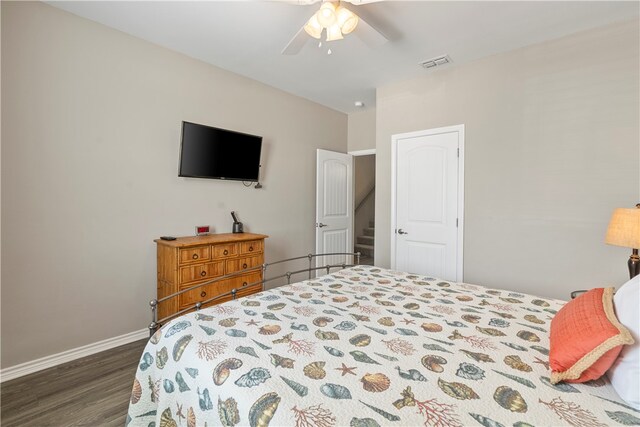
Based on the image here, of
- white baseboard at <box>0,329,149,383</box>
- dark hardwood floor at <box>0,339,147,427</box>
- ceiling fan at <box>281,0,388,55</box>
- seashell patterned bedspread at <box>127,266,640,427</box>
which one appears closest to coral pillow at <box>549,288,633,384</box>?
seashell patterned bedspread at <box>127,266,640,427</box>

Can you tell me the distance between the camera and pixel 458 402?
0.90 m

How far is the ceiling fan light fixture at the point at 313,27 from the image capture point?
6.68 feet

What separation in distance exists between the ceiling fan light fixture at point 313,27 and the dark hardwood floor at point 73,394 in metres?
2.75

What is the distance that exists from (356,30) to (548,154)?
2064mm

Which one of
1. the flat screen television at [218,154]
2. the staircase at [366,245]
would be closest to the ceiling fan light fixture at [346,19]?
the flat screen television at [218,154]

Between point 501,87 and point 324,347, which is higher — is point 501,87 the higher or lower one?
the higher one

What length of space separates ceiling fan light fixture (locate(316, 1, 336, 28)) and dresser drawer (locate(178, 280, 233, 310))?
237 cm

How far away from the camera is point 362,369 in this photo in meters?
1.07

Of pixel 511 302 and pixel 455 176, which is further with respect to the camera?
pixel 455 176

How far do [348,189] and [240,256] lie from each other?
92.4 inches

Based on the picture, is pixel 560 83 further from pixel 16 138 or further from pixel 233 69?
pixel 16 138

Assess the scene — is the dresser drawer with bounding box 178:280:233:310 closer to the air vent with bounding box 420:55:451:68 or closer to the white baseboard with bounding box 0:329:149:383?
the white baseboard with bounding box 0:329:149:383

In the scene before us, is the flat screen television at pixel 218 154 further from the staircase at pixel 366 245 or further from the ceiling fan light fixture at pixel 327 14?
the staircase at pixel 366 245

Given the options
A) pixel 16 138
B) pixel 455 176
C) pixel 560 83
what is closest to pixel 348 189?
pixel 455 176
